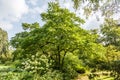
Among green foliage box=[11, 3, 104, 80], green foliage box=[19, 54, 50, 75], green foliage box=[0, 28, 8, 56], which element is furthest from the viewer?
green foliage box=[0, 28, 8, 56]

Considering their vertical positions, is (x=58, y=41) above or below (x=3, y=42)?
below

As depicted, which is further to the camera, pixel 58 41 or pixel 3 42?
pixel 3 42

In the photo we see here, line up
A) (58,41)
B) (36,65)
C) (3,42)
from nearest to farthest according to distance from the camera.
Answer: (36,65) < (58,41) < (3,42)

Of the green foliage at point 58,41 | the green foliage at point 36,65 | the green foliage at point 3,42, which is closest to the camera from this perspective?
the green foliage at point 36,65

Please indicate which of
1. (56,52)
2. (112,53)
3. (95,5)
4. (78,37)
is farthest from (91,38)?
(95,5)

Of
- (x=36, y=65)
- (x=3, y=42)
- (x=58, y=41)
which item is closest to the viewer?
(x=36, y=65)

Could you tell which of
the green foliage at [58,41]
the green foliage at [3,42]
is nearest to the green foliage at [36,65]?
the green foliage at [58,41]

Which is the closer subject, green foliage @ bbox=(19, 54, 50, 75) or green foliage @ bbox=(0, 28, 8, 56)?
green foliage @ bbox=(19, 54, 50, 75)

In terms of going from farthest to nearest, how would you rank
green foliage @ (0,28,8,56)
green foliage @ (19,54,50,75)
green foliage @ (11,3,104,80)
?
green foliage @ (0,28,8,56) → green foliage @ (11,3,104,80) → green foliage @ (19,54,50,75)

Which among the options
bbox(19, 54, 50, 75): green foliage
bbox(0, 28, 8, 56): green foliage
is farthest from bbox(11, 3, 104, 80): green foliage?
bbox(0, 28, 8, 56): green foliage

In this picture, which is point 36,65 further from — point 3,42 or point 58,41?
point 3,42

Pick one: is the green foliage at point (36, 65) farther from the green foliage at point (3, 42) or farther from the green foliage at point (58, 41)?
the green foliage at point (3, 42)

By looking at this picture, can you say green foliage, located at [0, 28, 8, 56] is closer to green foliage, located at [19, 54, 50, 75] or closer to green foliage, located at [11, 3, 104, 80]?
green foliage, located at [11, 3, 104, 80]

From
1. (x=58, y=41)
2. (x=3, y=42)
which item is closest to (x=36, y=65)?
(x=58, y=41)
